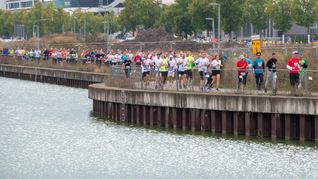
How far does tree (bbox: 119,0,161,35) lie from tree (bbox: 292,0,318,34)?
44913 millimetres

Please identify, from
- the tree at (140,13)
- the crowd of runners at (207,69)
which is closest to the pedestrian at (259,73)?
the crowd of runners at (207,69)

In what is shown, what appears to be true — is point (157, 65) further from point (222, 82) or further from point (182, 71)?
point (222, 82)

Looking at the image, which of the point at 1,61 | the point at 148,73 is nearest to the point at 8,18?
the point at 1,61

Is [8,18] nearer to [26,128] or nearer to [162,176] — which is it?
[26,128]

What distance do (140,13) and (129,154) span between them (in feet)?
334

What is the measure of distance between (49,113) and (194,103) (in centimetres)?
1669

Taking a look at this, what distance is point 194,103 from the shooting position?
157 feet

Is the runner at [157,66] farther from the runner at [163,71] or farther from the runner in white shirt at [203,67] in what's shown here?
the runner in white shirt at [203,67]

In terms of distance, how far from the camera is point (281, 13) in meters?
106

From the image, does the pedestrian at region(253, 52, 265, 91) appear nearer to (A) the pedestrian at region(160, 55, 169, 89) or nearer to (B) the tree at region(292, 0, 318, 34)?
(A) the pedestrian at region(160, 55, 169, 89)

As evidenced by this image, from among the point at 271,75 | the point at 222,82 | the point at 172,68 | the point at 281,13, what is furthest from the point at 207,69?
the point at 281,13

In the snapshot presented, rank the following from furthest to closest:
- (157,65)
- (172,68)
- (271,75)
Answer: (157,65)
(172,68)
(271,75)

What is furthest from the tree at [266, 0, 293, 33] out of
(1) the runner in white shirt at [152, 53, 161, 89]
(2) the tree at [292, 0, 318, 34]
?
(1) the runner in white shirt at [152, 53, 161, 89]

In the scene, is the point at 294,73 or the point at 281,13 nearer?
the point at 294,73
